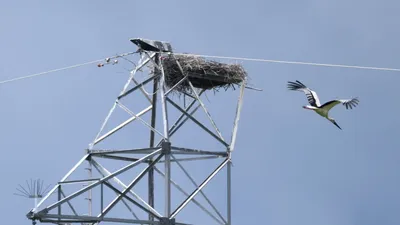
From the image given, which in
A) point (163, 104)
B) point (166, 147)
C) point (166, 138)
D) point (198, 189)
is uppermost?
point (163, 104)

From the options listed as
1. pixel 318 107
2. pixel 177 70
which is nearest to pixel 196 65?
pixel 177 70

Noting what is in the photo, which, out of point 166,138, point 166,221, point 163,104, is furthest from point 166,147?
point 166,221

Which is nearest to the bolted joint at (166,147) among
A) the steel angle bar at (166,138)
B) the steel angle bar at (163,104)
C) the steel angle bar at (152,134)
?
the steel angle bar at (166,138)

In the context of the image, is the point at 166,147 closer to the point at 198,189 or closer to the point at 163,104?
the point at 198,189

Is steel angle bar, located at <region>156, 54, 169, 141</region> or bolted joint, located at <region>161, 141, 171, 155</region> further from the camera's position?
steel angle bar, located at <region>156, 54, 169, 141</region>

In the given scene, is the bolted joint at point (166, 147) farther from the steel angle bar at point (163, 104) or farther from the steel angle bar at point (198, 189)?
the steel angle bar at point (198, 189)

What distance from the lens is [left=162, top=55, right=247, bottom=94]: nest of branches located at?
87.9 meters

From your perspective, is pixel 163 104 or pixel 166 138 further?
pixel 163 104

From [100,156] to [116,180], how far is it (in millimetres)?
956

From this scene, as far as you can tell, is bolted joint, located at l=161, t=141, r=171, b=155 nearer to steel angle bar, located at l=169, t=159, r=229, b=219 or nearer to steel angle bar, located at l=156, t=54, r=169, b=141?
steel angle bar, located at l=156, t=54, r=169, b=141

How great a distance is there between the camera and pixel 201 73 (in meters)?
88.2

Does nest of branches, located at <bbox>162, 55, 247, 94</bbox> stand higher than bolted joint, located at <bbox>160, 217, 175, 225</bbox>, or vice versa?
nest of branches, located at <bbox>162, 55, 247, 94</bbox>

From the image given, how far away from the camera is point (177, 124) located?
288 ft

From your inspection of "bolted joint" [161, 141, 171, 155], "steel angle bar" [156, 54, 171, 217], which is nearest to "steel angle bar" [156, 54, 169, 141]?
"steel angle bar" [156, 54, 171, 217]
